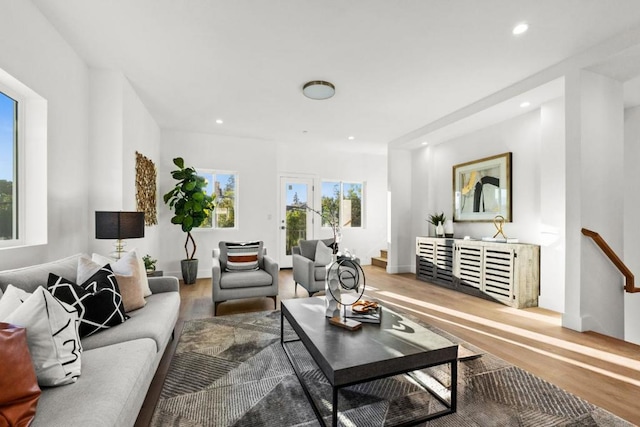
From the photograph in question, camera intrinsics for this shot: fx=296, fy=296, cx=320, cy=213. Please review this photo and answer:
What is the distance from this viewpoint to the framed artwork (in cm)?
425

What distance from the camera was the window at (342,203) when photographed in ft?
22.5

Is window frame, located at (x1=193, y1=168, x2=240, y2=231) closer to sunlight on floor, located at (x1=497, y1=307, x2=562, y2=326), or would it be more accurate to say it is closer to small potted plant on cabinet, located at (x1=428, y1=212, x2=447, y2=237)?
small potted plant on cabinet, located at (x1=428, y1=212, x2=447, y2=237)

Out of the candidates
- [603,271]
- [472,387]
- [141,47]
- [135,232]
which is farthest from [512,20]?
[135,232]

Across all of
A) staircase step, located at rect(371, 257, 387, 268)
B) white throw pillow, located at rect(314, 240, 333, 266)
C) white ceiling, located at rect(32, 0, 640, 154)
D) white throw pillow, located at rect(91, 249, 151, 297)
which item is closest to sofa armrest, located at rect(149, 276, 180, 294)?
white throw pillow, located at rect(91, 249, 151, 297)

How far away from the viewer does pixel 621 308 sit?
2.97 meters

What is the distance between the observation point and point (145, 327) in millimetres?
1847

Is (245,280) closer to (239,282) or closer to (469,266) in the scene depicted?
(239,282)

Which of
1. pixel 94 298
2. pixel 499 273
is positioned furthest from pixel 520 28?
pixel 94 298

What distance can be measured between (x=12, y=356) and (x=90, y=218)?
249 cm

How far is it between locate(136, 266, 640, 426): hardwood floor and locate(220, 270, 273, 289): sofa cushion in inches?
12.2

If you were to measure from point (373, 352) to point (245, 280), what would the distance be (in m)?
2.23

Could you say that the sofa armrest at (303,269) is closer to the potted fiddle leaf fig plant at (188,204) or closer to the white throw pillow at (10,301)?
the potted fiddle leaf fig plant at (188,204)

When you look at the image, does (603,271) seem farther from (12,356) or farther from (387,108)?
(12,356)

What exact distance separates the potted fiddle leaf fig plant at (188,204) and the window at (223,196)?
0.63 metres
